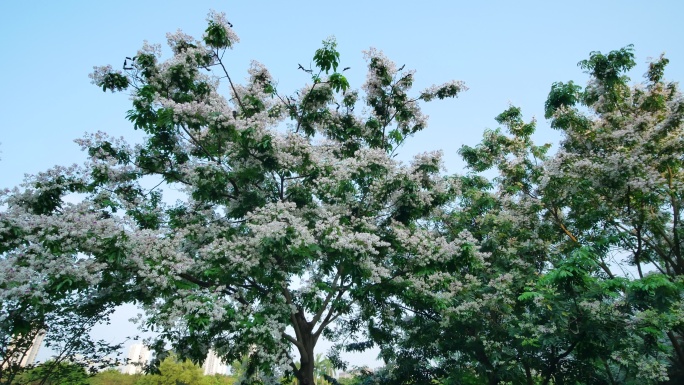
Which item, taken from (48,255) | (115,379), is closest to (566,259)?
(48,255)

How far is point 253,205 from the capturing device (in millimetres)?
10609

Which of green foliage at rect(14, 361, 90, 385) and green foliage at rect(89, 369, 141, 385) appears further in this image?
green foliage at rect(89, 369, 141, 385)

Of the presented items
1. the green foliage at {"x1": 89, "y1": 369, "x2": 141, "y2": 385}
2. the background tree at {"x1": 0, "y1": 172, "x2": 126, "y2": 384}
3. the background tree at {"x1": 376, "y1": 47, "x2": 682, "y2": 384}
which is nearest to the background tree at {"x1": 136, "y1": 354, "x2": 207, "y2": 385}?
the green foliage at {"x1": 89, "y1": 369, "x2": 141, "y2": 385}

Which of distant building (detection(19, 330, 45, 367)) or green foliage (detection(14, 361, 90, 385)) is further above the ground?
distant building (detection(19, 330, 45, 367))

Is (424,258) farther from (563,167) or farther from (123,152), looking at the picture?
(123,152)

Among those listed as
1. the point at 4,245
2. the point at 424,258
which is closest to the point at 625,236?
the point at 424,258

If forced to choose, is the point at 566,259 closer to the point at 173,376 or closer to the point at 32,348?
the point at 32,348

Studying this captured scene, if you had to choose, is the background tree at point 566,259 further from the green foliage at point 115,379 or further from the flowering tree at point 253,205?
the green foliage at point 115,379

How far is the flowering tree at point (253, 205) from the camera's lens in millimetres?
8367

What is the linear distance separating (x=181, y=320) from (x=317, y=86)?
7.20 m

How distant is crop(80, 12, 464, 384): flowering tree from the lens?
27.5 feet

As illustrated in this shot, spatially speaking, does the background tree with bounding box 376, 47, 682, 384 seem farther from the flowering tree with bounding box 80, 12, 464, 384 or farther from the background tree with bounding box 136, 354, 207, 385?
the background tree with bounding box 136, 354, 207, 385

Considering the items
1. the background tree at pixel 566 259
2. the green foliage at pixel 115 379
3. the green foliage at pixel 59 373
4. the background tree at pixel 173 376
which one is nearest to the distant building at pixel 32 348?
the green foliage at pixel 59 373

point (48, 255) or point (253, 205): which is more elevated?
point (253, 205)
